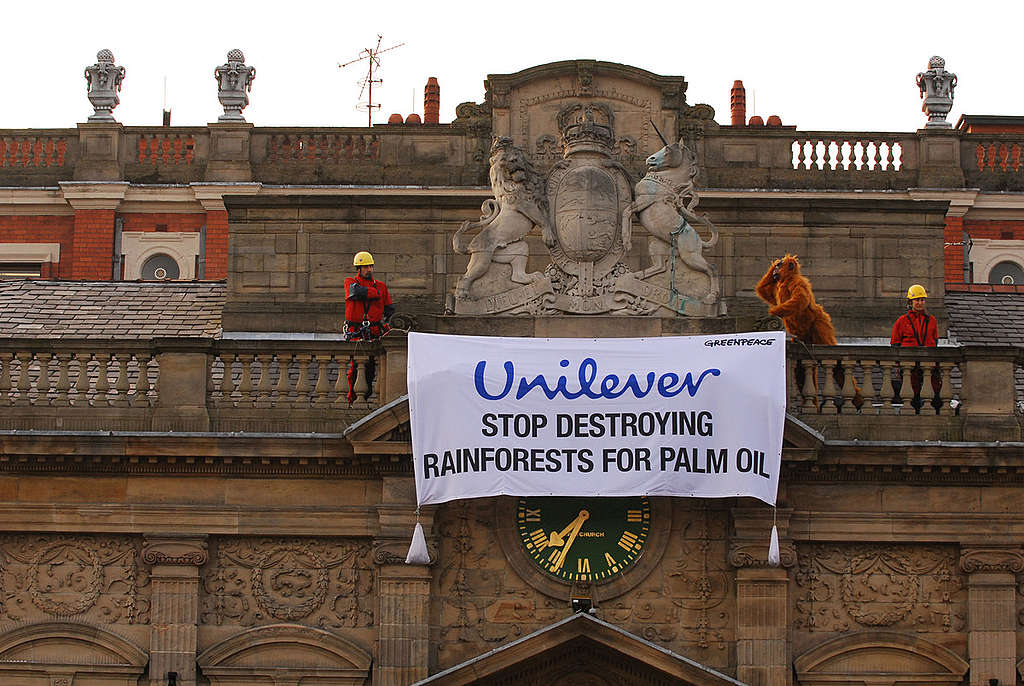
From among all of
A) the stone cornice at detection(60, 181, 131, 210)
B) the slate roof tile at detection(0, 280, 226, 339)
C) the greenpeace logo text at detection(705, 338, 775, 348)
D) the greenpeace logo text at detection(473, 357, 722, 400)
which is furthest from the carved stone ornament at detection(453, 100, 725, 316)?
the stone cornice at detection(60, 181, 131, 210)

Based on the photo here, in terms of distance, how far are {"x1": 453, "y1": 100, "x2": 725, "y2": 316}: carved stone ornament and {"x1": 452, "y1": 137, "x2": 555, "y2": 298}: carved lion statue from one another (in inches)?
0.5

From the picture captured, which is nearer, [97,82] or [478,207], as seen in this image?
[478,207]

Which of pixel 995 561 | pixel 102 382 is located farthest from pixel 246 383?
pixel 995 561

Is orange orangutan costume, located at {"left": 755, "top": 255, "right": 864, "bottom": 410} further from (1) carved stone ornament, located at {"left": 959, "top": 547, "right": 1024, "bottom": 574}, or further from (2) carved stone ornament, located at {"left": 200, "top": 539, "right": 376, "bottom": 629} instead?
(2) carved stone ornament, located at {"left": 200, "top": 539, "right": 376, "bottom": 629}

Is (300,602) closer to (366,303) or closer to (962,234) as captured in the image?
(366,303)

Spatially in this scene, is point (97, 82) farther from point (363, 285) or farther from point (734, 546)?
point (734, 546)

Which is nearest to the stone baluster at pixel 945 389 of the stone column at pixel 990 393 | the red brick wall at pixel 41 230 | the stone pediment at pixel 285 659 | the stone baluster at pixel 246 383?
the stone column at pixel 990 393

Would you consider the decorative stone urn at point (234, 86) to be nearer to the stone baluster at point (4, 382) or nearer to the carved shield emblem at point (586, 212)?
the stone baluster at point (4, 382)

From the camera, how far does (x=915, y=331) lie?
24.0m

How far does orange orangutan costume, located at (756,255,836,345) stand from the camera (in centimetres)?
2380

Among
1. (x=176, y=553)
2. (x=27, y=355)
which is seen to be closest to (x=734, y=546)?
(x=176, y=553)

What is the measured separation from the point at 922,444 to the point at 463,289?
5506 mm

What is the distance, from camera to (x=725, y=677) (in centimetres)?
2206

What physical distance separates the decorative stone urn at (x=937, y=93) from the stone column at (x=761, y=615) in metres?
15.9
